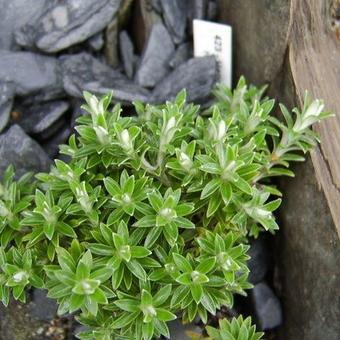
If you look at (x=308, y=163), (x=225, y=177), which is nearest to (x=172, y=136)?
(x=225, y=177)

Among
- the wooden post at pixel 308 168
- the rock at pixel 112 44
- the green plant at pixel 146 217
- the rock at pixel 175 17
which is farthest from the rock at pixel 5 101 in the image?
the wooden post at pixel 308 168

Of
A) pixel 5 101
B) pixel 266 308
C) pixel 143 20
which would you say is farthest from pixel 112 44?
pixel 266 308

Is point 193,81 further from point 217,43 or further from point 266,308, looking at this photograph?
point 266,308

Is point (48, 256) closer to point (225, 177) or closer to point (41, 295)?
point (41, 295)

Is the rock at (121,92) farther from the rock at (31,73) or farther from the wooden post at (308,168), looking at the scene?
the wooden post at (308,168)

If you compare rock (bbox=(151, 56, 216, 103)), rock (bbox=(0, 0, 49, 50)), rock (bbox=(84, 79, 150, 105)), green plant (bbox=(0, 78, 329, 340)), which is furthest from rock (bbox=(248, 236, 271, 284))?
rock (bbox=(0, 0, 49, 50))

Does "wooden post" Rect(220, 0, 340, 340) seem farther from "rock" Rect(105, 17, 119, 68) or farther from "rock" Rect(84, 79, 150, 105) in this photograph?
"rock" Rect(105, 17, 119, 68)

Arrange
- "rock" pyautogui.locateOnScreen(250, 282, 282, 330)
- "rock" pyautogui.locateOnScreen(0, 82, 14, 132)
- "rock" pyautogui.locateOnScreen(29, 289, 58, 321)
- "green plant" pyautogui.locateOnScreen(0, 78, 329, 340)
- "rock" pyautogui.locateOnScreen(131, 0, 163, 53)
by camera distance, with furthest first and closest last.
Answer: "rock" pyautogui.locateOnScreen(131, 0, 163, 53) → "rock" pyautogui.locateOnScreen(0, 82, 14, 132) → "rock" pyautogui.locateOnScreen(250, 282, 282, 330) → "rock" pyautogui.locateOnScreen(29, 289, 58, 321) → "green plant" pyautogui.locateOnScreen(0, 78, 329, 340)
